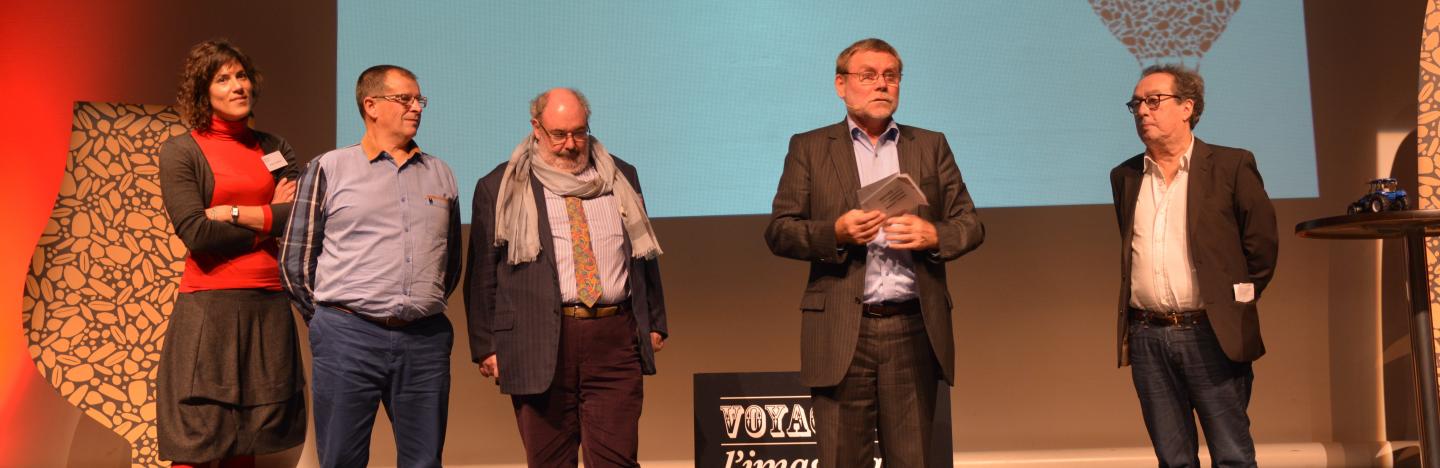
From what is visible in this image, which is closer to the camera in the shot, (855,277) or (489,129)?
(855,277)

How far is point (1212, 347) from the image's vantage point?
276 centimetres

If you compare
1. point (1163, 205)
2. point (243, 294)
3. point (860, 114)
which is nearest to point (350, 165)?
point (243, 294)

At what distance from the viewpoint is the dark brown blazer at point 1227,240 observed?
273 cm

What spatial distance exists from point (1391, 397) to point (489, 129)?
3.99 metres

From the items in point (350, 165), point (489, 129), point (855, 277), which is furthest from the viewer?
point (489, 129)

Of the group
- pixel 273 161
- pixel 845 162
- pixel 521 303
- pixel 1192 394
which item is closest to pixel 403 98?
pixel 273 161

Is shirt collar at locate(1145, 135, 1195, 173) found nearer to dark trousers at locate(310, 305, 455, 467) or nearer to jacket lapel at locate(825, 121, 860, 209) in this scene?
jacket lapel at locate(825, 121, 860, 209)

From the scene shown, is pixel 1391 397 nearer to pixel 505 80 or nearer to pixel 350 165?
pixel 505 80

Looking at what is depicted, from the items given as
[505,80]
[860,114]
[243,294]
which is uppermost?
[505,80]

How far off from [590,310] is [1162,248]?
1.57 m

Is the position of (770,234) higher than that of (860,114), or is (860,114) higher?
(860,114)

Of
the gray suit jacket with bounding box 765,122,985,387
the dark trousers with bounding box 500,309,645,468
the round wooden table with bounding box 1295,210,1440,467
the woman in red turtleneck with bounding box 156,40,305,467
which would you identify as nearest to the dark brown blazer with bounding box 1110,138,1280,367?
the round wooden table with bounding box 1295,210,1440,467

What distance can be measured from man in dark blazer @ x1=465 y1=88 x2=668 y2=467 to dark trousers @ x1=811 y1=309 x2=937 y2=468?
0.61 meters

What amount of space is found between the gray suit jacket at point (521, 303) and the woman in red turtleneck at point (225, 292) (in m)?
0.50
